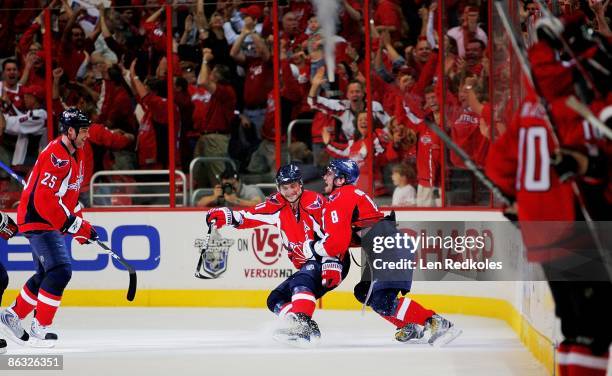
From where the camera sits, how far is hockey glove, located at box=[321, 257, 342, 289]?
713cm

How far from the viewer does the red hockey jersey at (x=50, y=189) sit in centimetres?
718

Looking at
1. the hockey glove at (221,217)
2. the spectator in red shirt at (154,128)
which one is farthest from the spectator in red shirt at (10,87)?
the hockey glove at (221,217)

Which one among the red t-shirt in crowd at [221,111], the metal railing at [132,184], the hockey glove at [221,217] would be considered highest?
the red t-shirt in crowd at [221,111]

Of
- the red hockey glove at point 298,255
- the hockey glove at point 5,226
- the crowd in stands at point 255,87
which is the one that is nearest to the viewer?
the hockey glove at point 5,226

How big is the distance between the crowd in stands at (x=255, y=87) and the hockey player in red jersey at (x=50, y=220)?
7.86ft

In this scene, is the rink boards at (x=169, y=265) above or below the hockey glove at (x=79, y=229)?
below

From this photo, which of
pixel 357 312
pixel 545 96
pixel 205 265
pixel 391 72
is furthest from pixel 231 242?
pixel 545 96

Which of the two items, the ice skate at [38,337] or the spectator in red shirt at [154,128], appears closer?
the ice skate at [38,337]

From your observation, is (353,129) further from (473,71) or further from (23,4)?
(23,4)

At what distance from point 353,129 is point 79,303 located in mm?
2658

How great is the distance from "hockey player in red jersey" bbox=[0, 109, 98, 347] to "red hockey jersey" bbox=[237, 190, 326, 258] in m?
1.07

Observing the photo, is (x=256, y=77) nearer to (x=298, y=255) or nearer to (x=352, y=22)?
(x=352, y=22)

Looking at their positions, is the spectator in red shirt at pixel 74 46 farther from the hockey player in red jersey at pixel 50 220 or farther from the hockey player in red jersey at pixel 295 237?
the hockey player in red jersey at pixel 295 237

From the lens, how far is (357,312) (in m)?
9.12
